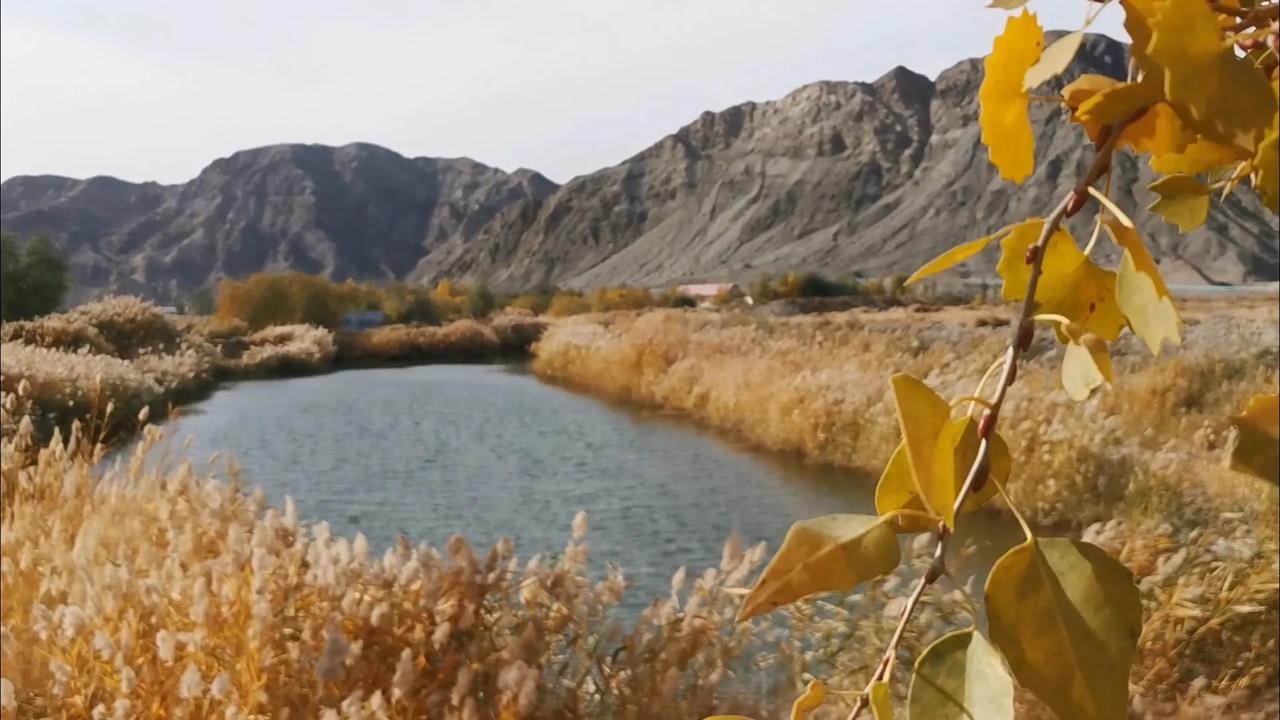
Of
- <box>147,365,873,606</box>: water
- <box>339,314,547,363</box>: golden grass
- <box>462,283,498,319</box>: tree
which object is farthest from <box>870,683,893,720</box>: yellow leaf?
<box>462,283,498,319</box>: tree

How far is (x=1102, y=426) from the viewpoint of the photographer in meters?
4.37

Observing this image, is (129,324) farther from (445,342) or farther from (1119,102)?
(1119,102)

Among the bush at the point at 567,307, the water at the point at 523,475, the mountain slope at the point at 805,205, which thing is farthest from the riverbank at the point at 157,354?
the mountain slope at the point at 805,205

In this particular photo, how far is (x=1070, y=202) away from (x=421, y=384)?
31.7 ft

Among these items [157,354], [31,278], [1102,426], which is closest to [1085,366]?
[1102,426]

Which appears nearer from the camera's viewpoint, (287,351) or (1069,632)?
(1069,632)

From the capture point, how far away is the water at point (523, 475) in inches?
157

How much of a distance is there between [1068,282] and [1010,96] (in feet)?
0.17

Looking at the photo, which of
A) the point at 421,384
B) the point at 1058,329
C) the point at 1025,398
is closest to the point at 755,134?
the point at 421,384

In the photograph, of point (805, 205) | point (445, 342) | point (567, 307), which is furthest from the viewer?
point (805, 205)

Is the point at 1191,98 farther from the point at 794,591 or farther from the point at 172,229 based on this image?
the point at 172,229

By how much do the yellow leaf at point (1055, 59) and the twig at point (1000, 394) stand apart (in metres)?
0.02

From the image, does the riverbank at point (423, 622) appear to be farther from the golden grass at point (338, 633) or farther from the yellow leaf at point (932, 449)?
the yellow leaf at point (932, 449)

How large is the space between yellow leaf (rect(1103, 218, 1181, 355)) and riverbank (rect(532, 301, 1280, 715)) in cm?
4
